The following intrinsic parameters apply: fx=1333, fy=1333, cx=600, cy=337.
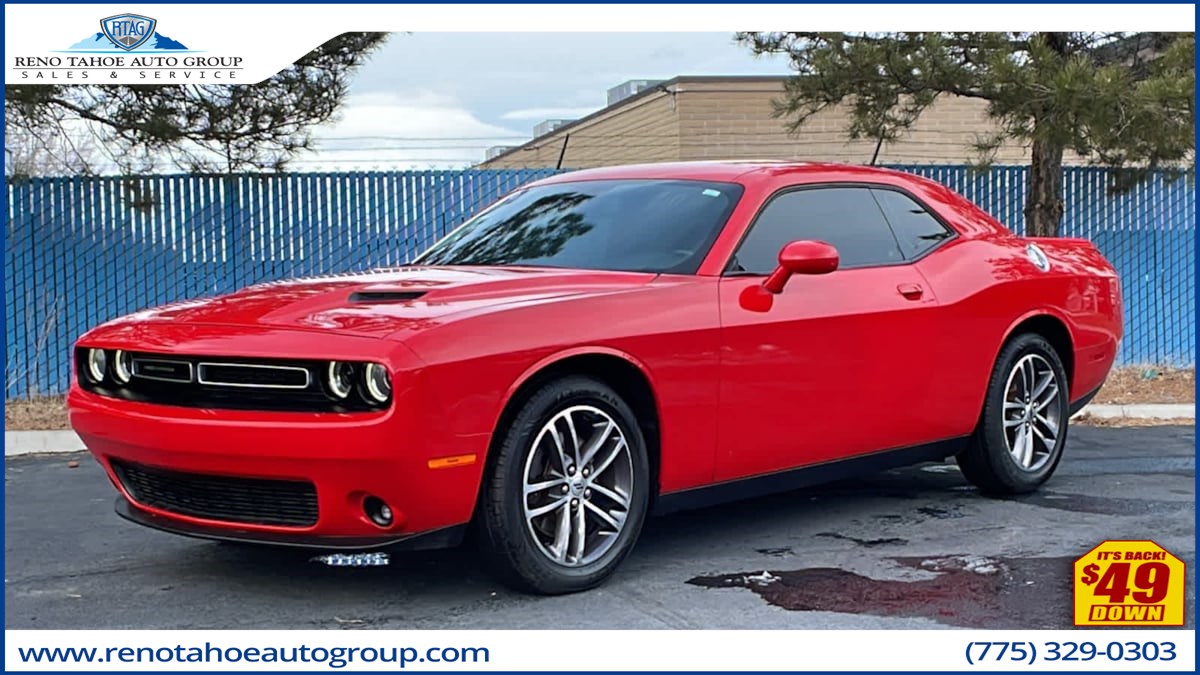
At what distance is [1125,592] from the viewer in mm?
4164

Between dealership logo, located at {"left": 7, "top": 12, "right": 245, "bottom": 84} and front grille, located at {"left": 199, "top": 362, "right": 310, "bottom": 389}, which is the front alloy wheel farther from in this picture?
dealership logo, located at {"left": 7, "top": 12, "right": 245, "bottom": 84}

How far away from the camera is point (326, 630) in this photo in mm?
4133

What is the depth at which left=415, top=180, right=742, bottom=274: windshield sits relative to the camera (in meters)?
5.28

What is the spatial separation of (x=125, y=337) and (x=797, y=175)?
9.40ft

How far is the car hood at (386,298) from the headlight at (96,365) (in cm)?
17

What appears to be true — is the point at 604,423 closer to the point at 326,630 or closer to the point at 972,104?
the point at 326,630

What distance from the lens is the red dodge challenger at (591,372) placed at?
413cm

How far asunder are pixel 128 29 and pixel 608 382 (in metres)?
3.27

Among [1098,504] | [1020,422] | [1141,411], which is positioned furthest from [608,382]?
[1141,411]

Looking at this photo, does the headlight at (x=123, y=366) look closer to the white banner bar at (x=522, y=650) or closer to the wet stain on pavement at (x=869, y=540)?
the white banner bar at (x=522, y=650)

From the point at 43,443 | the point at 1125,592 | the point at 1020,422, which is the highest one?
the point at 1020,422

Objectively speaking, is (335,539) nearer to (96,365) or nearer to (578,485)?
(578,485)

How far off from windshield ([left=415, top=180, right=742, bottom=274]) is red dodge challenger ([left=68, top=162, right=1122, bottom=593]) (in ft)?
0.05

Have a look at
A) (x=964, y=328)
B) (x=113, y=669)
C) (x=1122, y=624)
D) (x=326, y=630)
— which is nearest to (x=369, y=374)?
(x=326, y=630)
